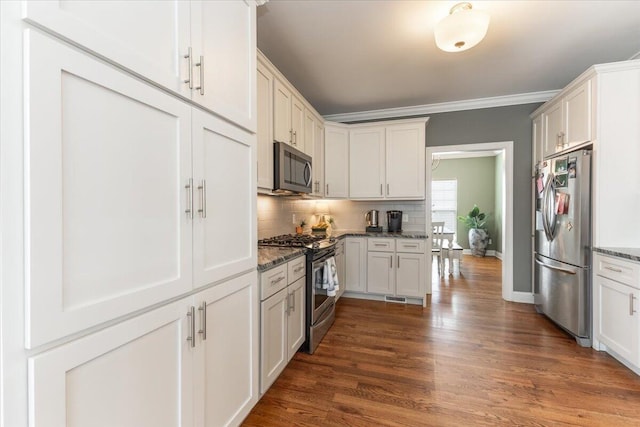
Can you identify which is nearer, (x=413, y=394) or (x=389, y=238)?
(x=413, y=394)

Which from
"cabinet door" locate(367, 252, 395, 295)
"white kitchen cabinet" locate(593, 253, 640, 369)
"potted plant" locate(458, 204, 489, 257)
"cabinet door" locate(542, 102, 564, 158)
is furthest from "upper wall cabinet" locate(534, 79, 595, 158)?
"potted plant" locate(458, 204, 489, 257)

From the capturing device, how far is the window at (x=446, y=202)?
309 inches

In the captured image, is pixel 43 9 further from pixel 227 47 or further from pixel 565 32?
pixel 565 32

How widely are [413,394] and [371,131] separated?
10.3 feet

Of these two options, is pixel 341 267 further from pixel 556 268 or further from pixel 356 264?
pixel 556 268

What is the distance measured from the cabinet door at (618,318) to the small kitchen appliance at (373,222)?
226 cm

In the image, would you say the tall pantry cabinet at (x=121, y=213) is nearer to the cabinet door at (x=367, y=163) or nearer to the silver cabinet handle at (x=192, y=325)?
the silver cabinet handle at (x=192, y=325)

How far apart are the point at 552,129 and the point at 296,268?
3.22 m

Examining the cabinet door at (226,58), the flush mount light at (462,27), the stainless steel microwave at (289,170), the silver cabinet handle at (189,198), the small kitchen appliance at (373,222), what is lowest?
the small kitchen appliance at (373,222)

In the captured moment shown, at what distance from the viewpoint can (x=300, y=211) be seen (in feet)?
13.0

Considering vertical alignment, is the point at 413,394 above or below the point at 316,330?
below

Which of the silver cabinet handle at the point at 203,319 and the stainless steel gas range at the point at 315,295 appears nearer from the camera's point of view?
the silver cabinet handle at the point at 203,319

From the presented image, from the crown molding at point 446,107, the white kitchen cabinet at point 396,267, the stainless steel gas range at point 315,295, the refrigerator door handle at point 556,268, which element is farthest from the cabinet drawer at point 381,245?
the crown molding at point 446,107

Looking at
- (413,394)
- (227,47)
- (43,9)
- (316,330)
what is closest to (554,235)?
(413,394)
